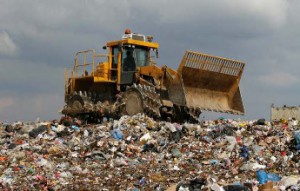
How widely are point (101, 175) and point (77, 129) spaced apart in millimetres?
4507

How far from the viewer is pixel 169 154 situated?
35.3 ft

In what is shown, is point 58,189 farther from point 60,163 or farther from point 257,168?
point 257,168

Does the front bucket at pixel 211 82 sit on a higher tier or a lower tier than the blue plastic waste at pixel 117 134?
higher

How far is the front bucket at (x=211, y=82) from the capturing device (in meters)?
13.5

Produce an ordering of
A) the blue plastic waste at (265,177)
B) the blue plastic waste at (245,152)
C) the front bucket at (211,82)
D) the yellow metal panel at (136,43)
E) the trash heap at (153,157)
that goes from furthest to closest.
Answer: the yellow metal panel at (136,43) < the front bucket at (211,82) < the blue plastic waste at (245,152) < the trash heap at (153,157) < the blue plastic waste at (265,177)

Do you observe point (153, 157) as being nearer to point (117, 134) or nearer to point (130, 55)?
point (117, 134)

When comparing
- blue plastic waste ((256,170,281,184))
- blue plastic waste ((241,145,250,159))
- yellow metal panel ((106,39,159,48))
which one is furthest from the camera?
yellow metal panel ((106,39,159,48))

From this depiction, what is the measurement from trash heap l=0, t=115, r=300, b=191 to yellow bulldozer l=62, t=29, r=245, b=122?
637mm

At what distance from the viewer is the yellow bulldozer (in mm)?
13492

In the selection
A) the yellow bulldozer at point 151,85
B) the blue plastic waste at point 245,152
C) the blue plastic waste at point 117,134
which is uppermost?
the yellow bulldozer at point 151,85

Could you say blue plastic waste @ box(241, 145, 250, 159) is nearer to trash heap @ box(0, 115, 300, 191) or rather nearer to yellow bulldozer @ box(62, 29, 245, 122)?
trash heap @ box(0, 115, 300, 191)

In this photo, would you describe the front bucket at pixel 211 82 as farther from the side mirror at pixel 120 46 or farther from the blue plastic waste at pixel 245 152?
the blue plastic waste at pixel 245 152

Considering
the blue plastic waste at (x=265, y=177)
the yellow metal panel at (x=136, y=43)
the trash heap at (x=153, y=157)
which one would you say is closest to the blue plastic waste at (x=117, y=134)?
the trash heap at (x=153, y=157)

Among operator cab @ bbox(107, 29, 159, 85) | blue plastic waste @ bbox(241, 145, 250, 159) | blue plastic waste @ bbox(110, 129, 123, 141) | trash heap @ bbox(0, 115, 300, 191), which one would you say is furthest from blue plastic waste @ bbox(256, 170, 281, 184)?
operator cab @ bbox(107, 29, 159, 85)
